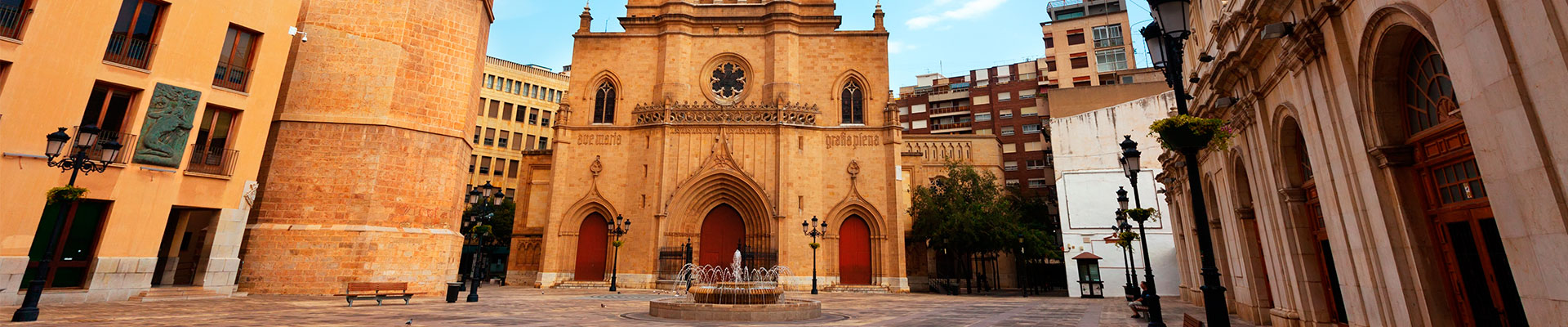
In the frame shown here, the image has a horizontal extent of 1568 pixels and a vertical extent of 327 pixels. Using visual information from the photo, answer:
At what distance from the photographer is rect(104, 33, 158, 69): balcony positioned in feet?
42.4

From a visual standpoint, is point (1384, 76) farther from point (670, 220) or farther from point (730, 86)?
point (730, 86)

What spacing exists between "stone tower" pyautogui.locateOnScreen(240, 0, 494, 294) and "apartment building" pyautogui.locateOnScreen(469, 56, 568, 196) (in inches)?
1091

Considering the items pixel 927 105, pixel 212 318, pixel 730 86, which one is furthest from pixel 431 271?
pixel 927 105

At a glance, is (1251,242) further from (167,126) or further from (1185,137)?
(167,126)

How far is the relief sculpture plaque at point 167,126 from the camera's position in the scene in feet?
43.0

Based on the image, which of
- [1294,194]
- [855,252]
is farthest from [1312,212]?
[855,252]

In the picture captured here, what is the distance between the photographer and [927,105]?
5250 cm

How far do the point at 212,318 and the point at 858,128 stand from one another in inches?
856

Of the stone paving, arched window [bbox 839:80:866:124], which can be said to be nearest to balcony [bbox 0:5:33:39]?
the stone paving

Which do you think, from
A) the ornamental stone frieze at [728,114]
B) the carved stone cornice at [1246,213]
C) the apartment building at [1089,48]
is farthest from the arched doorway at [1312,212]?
the apartment building at [1089,48]

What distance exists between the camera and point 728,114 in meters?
27.4

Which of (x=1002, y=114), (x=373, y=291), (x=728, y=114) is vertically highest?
(x=1002, y=114)

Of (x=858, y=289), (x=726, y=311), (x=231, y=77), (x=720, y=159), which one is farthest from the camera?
(x=720, y=159)

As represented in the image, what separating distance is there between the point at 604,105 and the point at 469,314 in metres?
18.2
